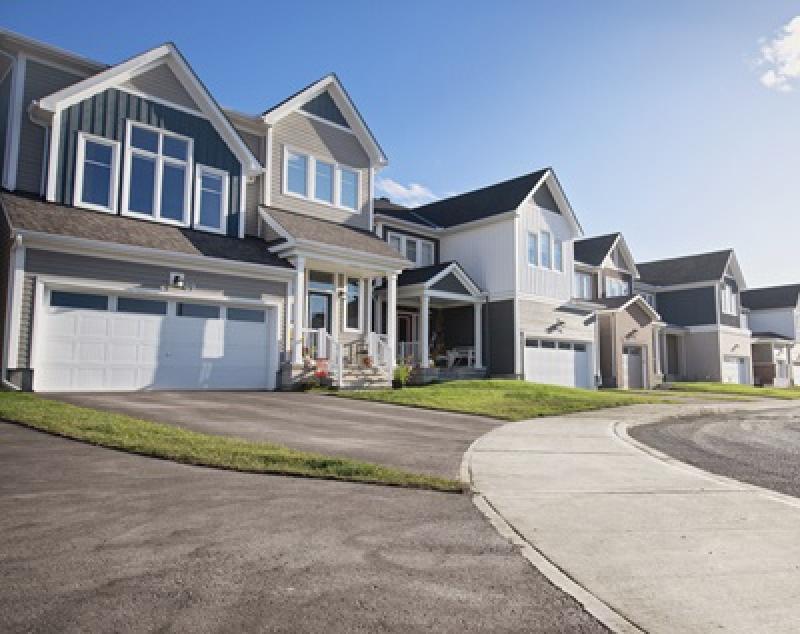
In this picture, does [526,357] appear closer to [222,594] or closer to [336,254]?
[336,254]

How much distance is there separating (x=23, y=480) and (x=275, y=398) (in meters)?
9.19

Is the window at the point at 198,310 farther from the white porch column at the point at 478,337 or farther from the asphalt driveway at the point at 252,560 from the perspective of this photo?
the white porch column at the point at 478,337

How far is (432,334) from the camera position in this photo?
89.7 ft

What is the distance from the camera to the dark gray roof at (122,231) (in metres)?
13.8

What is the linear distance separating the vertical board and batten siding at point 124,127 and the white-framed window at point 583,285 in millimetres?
20646

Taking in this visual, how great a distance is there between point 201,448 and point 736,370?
4147cm

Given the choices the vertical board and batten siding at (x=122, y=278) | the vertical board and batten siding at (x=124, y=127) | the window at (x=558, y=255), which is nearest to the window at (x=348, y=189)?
the vertical board and batten siding at (x=124, y=127)

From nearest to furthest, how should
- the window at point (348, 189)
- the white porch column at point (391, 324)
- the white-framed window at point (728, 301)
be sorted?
1. the white porch column at point (391, 324)
2. the window at point (348, 189)
3. the white-framed window at point (728, 301)

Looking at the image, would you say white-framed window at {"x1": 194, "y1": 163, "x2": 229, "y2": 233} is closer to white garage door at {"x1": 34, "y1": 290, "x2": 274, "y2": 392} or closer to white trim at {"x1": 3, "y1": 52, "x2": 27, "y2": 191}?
white garage door at {"x1": 34, "y1": 290, "x2": 274, "y2": 392}

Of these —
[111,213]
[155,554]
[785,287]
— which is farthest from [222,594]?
[785,287]

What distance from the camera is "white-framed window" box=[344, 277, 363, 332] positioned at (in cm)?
2123

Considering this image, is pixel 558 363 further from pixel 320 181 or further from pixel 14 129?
pixel 14 129

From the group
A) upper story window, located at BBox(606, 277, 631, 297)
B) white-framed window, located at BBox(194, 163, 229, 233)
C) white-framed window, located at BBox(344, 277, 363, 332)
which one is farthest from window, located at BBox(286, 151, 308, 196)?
upper story window, located at BBox(606, 277, 631, 297)

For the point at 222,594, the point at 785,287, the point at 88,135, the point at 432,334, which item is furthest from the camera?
the point at 785,287
